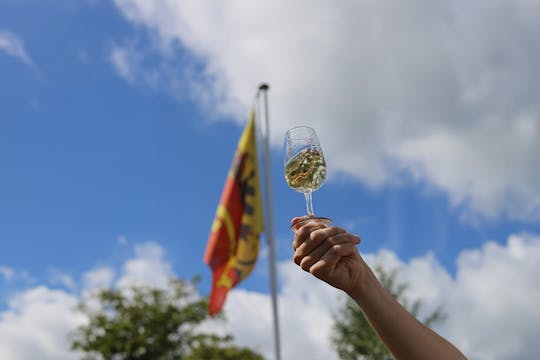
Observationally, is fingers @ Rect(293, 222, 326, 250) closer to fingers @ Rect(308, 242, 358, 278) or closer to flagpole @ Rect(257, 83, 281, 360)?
fingers @ Rect(308, 242, 358, 278)

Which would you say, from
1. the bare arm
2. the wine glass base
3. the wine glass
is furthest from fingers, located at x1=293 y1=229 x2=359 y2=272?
the wine glass

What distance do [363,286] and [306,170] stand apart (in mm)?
803

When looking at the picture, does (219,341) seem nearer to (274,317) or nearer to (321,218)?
(274,317)

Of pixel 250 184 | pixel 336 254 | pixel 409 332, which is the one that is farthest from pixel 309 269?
pixel 250 184

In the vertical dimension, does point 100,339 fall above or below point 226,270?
above

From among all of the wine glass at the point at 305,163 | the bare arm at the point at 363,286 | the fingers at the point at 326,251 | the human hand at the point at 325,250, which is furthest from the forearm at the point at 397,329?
the wine glass at the point at 305,163

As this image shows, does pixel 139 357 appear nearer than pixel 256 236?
No

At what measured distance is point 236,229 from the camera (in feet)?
48.4

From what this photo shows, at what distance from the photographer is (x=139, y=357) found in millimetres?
41375

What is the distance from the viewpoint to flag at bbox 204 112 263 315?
46.4 feet

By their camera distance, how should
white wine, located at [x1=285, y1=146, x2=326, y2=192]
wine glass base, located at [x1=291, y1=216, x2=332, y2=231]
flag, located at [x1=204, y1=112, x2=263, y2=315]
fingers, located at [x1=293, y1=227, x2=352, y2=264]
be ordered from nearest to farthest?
fingers, located at [x1=293, y1=227, x2=352, y2=264], wine glass base, located at [x1=291, y1=216, x2=332, y2=231], white wine, located at [x1=285, y1=146, x2=326, y2=192], flag, located at [x1=204, y1=112, x2=263, y2=315]

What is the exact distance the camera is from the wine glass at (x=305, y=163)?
9.96ft

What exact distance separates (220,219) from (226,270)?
1194 millimetres

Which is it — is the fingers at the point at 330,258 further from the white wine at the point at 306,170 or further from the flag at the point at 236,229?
the flag at the point at 236,229
